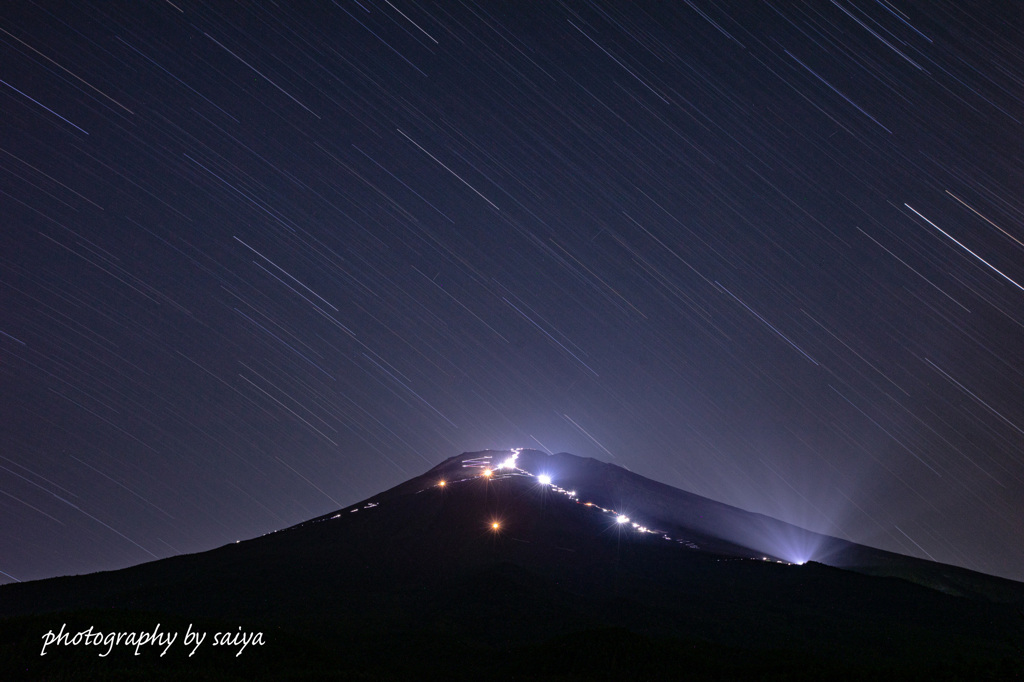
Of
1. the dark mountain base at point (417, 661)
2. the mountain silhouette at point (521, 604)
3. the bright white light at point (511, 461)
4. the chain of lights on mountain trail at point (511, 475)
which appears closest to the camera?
the dark mountain base at point (417, 661)

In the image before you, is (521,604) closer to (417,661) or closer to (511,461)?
(417,661)

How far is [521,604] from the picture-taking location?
4822 centimetres

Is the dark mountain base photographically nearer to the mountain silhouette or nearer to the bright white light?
the mountain silhouette

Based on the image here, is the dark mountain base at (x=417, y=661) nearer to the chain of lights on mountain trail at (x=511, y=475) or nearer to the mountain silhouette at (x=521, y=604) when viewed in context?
the mountain silhouette at (x=521, y=604)

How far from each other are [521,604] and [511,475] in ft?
187

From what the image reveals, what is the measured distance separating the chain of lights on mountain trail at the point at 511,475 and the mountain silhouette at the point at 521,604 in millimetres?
886

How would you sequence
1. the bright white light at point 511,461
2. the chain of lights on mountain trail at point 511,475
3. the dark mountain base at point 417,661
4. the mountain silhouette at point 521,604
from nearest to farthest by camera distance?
1. the dark mountain base at point 417,661
2. the mountain silhouette at point 521,604
3. the chain of lights on mountain trail at point 511,475
4. the bright white light at point 511,461

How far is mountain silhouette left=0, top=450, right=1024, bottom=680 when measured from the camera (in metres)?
26.0

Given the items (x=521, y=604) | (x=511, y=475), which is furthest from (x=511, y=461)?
(x=521, y=604)

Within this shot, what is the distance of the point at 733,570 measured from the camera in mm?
66688

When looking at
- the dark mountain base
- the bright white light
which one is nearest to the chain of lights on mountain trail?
the bright white light

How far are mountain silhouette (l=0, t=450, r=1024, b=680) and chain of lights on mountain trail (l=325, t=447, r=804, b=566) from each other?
0.89 m

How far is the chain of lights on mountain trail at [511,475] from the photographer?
265 feet

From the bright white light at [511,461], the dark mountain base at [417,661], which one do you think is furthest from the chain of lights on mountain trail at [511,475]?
the dark mountain base at [417,661]
